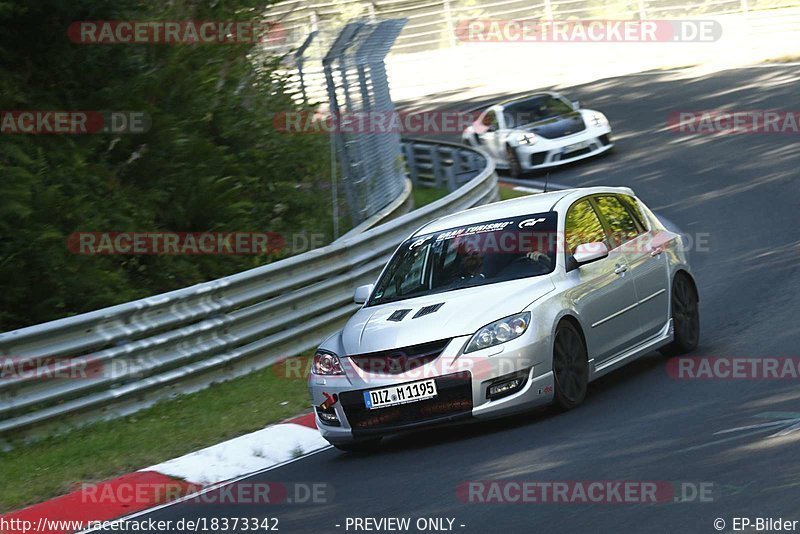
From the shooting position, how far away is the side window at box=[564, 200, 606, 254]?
9.47 metres

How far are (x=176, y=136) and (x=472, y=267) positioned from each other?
6.84m

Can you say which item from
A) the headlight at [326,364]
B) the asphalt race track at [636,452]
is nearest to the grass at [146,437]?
the asphalt race track at [636,452]

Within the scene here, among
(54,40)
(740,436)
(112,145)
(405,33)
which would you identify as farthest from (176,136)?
(405,33)

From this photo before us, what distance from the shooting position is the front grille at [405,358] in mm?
8259

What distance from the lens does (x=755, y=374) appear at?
9016 millimetres

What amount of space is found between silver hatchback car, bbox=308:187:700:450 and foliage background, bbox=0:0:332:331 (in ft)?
14.4

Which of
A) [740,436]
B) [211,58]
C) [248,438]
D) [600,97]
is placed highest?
[211,58]

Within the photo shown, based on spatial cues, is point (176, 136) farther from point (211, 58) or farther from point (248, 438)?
point (248, 438)

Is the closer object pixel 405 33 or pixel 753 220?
pixel 753 220

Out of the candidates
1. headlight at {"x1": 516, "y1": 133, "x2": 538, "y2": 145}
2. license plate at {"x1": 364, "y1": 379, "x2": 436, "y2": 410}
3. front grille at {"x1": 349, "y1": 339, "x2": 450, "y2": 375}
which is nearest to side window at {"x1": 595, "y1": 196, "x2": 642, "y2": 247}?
front grille at {"x1": 349, "y1": 339, "x2": 450, "y2": 375}

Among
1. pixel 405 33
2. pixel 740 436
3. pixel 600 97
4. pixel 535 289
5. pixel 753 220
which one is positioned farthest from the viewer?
pixel 405 33

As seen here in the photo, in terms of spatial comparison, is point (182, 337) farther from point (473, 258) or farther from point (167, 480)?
point (473, 258)

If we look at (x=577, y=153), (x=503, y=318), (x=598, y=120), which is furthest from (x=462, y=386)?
(x=598, y=120)

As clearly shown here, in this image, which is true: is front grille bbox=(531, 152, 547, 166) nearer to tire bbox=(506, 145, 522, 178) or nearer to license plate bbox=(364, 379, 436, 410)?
tire bbox=(506, 145, 522, 178)
